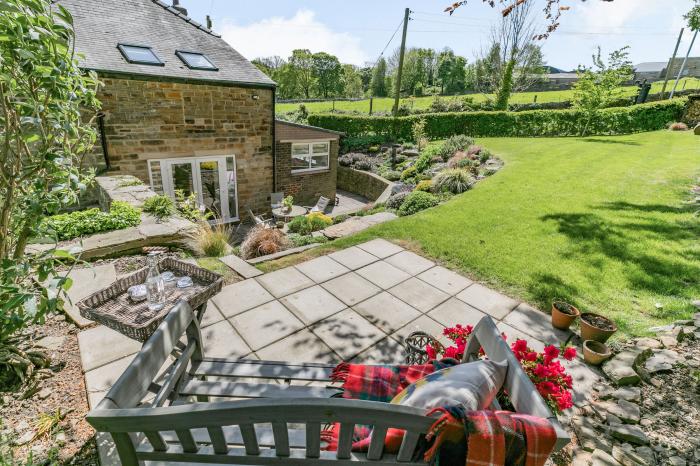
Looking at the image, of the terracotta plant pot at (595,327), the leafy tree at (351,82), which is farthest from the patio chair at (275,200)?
the leafy tree at (351,82)

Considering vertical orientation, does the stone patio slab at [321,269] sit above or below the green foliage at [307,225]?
above

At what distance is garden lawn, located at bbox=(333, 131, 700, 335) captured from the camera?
4.57m

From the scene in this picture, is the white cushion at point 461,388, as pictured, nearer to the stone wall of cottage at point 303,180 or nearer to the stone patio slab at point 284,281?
the stone patio slab at point 284,281

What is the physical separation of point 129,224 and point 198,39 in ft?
28.3

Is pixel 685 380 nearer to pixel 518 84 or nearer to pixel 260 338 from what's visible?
pixel 260 338

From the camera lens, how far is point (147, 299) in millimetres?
2812

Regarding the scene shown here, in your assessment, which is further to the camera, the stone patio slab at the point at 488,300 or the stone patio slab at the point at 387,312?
the stone patio slab at the point at 488,300

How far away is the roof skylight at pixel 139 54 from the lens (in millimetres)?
8555

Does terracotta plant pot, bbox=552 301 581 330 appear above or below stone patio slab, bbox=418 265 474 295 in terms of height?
above

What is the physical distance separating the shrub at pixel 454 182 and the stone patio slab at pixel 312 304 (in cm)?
691

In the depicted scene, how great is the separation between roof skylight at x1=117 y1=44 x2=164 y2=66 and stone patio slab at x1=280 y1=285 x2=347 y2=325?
318 inches

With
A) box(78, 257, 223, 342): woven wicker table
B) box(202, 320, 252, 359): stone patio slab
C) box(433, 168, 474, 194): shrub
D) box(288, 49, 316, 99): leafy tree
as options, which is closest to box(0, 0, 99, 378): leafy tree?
box(78, 257, 223, 342): woven wicker table

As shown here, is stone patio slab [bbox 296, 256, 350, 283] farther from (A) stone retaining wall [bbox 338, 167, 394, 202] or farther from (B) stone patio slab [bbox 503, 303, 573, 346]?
(A) stone retaining wall [bbox 338, 167, 394, 202]

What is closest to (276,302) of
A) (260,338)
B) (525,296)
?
(260,338)
